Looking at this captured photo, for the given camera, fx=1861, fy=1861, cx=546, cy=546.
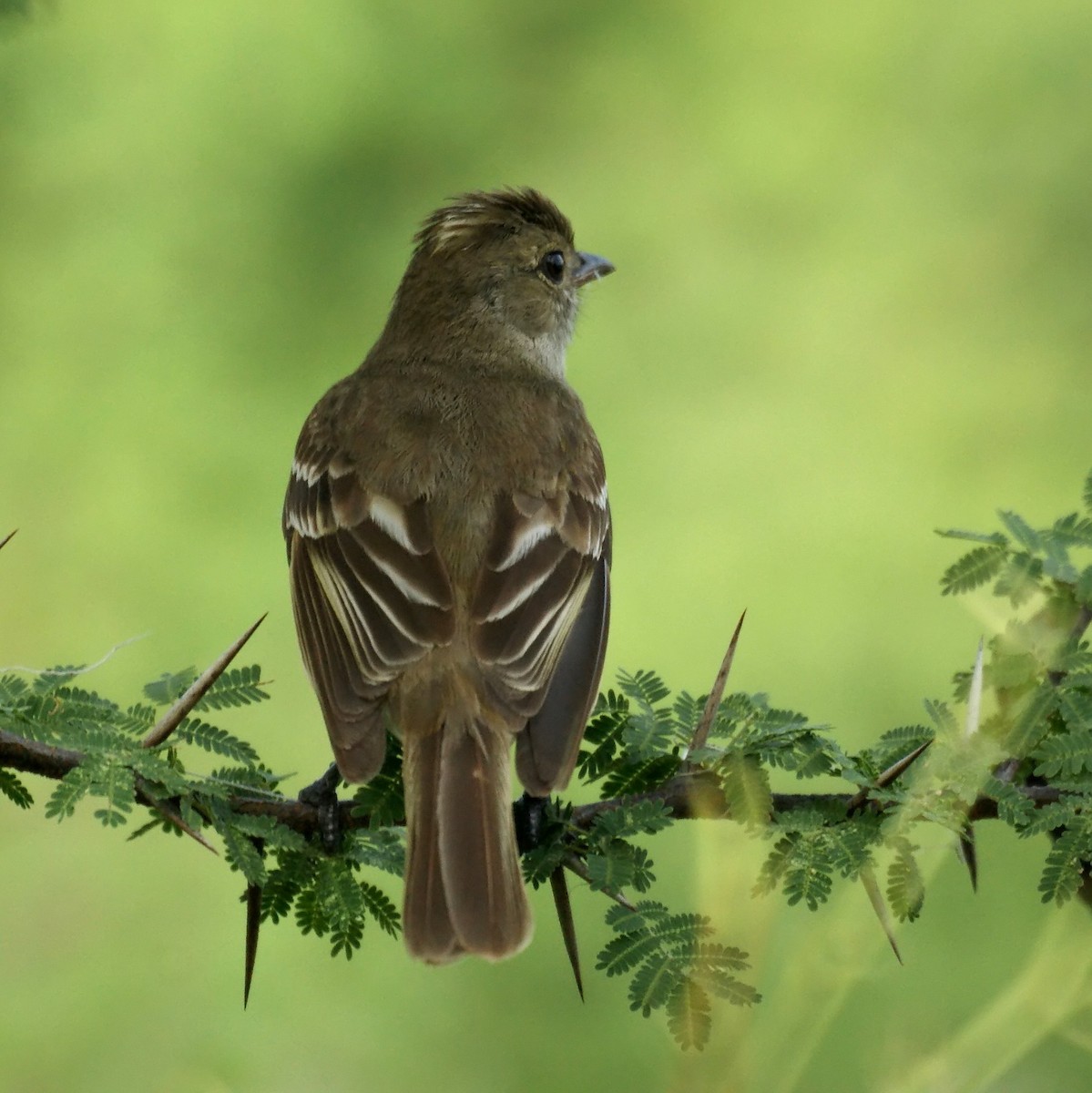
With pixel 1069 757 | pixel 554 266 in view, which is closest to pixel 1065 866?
pixel 1069 757

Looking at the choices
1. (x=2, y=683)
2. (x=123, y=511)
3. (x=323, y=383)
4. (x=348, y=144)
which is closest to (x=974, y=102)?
(x=348, y=144)

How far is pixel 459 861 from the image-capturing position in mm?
3482

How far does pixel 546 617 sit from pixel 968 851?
1.63 m

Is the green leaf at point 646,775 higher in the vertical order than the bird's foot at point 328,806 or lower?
lower

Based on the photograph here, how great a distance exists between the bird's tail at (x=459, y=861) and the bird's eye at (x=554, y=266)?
3181 millimetres

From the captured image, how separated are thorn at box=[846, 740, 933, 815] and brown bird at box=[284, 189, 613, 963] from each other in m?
0.83

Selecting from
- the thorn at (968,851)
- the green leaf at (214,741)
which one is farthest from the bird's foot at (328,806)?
the thorn at (968,851)

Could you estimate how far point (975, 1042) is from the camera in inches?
98.7

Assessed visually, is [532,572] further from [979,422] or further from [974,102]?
[974,102]

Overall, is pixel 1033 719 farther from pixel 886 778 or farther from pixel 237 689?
pixel 237 689

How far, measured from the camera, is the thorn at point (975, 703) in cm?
278

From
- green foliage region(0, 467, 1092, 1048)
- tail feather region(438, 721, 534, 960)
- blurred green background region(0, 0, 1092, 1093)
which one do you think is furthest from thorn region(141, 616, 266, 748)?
blurred green background region(0, 0, 1092, 1093)

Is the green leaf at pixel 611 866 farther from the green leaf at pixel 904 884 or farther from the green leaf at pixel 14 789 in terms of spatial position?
the green leaf at pixel 14 789

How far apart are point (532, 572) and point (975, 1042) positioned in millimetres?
2170
